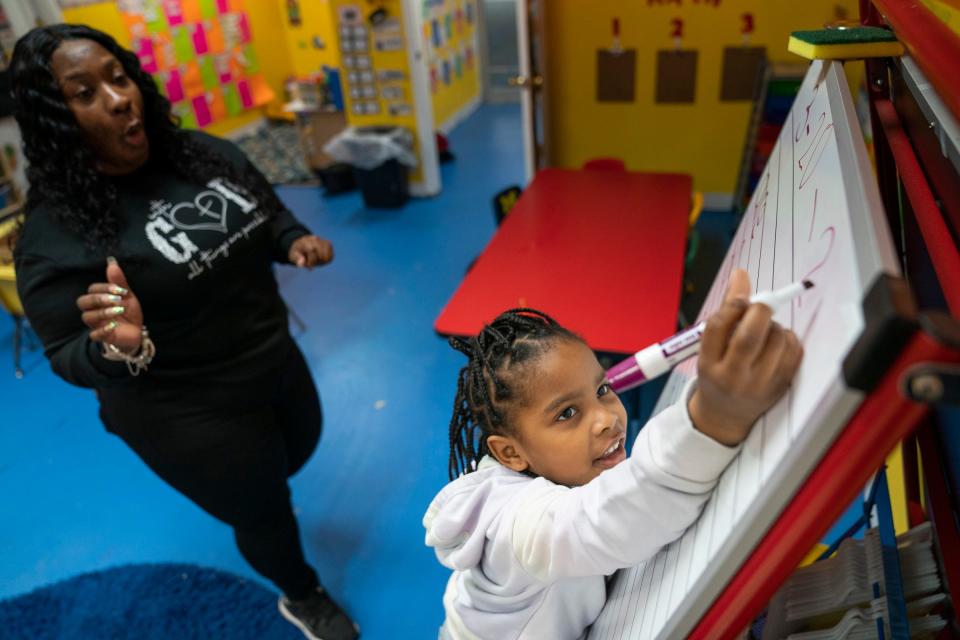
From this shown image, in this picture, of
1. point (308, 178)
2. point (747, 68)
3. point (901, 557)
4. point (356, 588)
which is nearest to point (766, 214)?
point (901, 557)

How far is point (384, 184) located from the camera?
5102 mm

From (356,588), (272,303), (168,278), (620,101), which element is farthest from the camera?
(620,101)

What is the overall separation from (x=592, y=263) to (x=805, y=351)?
1.92 meters

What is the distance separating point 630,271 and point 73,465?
258 centimetres

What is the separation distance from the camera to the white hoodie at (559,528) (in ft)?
1.72

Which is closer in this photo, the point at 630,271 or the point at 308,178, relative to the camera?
the point at 630,271

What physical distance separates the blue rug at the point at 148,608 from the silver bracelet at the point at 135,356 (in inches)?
Result: 44.0

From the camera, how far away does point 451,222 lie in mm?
4855

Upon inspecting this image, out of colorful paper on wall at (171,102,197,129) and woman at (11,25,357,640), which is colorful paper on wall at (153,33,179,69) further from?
woman at (11,25,357,640)

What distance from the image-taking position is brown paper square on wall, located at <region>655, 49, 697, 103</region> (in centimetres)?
420

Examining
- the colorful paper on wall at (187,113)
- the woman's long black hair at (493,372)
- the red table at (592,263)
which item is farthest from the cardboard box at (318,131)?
the woman's long black hair at (493,372)

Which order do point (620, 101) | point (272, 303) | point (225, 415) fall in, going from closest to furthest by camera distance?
point (225, 415) < point (272, 303) < point (620, 101)

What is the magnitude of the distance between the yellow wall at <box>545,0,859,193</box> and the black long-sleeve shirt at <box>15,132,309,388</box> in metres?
3.36

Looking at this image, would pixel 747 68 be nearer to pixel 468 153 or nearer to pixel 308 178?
pixel 468 153
